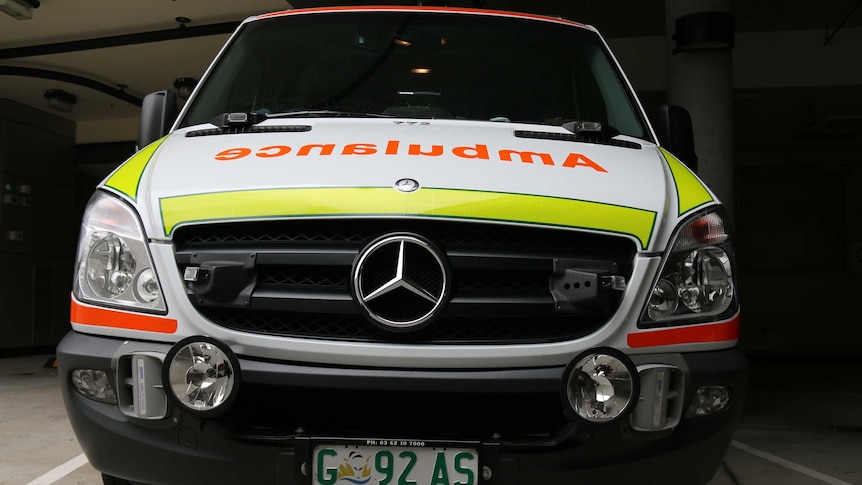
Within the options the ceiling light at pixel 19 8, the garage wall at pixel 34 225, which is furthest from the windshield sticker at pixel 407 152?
the garage wall at pixel 34 225

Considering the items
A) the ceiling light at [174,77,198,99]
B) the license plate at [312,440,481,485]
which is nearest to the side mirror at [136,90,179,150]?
the license plate at [312,440,481,485]

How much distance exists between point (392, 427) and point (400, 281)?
1.16ft

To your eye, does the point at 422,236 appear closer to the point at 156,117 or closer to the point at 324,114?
the point at 324,114

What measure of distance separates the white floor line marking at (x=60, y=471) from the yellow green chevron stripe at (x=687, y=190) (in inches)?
118

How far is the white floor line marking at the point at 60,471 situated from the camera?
12.3 feet

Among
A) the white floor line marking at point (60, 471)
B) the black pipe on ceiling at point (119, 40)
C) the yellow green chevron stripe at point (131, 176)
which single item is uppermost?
the black pipe on ceiling at point (119, 40)

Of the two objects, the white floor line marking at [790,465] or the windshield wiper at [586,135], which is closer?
the windshield wiper at [586,135]

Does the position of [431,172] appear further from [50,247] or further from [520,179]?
[50,247]

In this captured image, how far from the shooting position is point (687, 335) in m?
2.04

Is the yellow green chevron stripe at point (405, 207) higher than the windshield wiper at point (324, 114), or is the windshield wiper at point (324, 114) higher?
the windshield wiper at point (324, 114)

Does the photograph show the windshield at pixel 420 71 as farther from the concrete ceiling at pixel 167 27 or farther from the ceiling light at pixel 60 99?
the ceiling light at pixel 60 99

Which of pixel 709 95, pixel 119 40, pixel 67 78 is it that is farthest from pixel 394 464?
pixel 67 78

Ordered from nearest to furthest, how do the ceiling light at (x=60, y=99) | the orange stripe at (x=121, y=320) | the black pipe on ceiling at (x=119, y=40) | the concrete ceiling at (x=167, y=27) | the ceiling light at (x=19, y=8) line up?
1. the orange stripe at (x=121, y=320)
2. the ceiling light at (x=19, y=8)
3. the concrete ceiling at (x=167, y=27)
4. the black pipe on ceiling at (x=119, y=40)
5. the ceiling light at (x=60, y=99)

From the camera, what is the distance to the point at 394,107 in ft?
9.76
